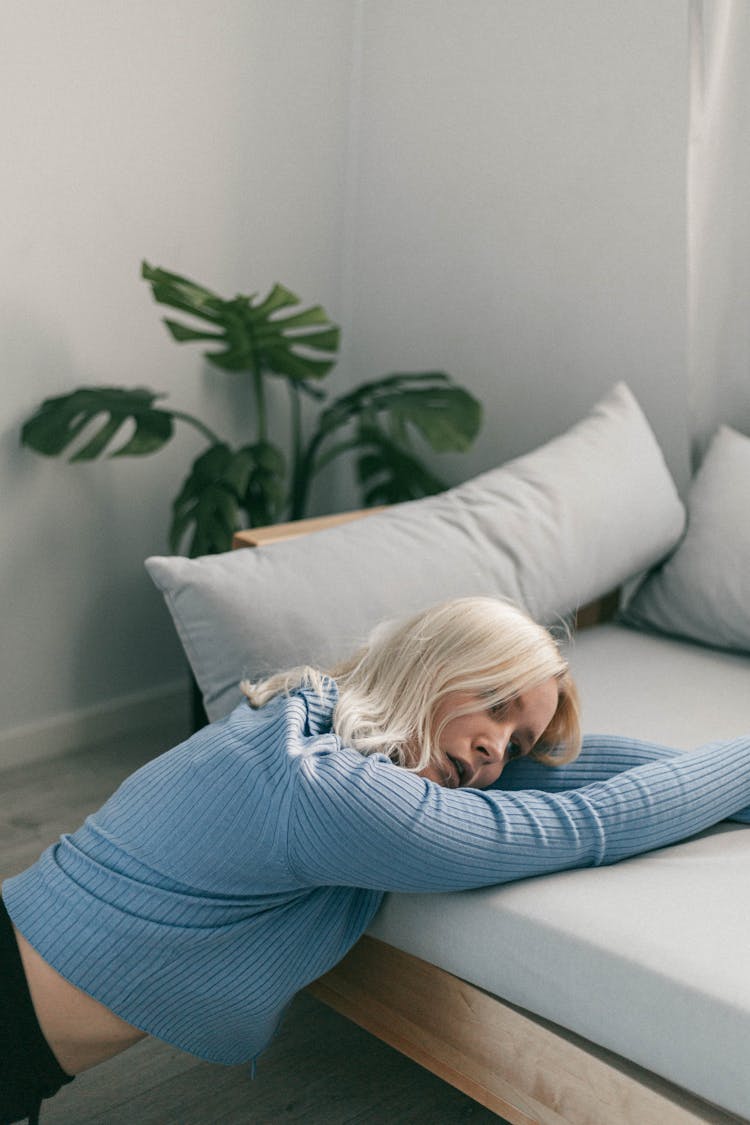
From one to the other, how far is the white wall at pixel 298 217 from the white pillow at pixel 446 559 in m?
0.43

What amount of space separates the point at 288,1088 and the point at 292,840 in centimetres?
54

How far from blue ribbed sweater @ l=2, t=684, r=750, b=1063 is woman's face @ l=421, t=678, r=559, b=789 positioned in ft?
0.15

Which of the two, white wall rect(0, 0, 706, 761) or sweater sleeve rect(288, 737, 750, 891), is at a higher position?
white wall rect(0, 0, 706, 761)

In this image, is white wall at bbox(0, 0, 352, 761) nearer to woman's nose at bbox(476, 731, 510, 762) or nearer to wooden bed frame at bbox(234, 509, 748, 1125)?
wooden bed frame at bbox(234, 509, 748, 1125)

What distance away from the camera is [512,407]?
2623mm

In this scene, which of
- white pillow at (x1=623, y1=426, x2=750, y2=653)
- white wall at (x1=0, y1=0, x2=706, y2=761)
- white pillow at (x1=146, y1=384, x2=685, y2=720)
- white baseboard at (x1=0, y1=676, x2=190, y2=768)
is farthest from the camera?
white baseboard at (x1=0, y1=676, x2=190, y2=768)

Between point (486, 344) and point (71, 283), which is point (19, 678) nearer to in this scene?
point (71, 283)

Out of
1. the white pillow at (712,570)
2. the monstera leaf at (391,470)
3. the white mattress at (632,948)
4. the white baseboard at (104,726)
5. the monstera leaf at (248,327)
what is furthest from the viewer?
the monstera leaf at (391,470)

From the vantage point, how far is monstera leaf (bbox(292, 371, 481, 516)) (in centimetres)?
227

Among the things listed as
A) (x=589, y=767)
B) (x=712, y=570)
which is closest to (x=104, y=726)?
(x=712, y=570)

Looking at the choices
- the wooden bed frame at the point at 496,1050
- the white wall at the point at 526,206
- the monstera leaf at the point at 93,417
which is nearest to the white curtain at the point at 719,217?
the white wall at the point at 526,206

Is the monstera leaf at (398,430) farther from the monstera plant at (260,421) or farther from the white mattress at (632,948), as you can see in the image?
the white mattress at (632,948)

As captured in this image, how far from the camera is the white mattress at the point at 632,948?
3.41 ft

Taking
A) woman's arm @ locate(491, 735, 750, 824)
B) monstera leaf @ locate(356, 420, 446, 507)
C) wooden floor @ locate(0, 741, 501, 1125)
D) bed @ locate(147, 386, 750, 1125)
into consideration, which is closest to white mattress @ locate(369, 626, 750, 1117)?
bed @ locate(147, 386, 750, 1125)
